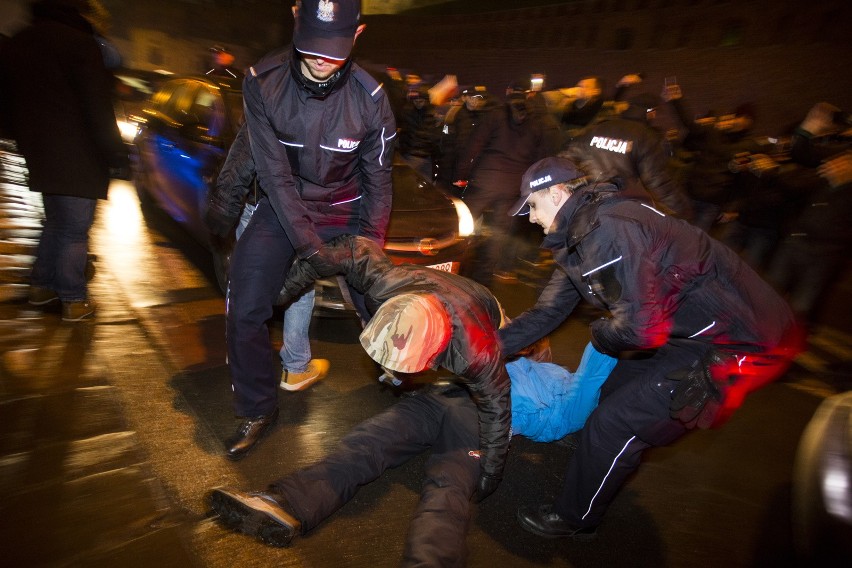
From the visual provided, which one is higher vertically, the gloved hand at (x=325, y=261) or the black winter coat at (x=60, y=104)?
the black winter coat at (x=60, y=104)

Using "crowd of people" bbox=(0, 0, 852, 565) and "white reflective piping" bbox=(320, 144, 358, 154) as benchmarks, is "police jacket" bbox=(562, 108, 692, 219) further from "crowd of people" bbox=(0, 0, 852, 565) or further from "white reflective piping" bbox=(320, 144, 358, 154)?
"white reflective piping" bbox=(320, 144, 358, 154)

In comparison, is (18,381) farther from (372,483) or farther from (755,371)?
(755,371)

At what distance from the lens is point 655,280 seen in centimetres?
225

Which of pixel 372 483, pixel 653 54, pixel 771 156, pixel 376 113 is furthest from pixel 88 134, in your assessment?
pixel 653 54

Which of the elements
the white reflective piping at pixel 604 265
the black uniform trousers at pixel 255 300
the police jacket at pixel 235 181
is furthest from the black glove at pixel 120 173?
the white reflective piping at pixel 604 265

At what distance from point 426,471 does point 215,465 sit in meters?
1.14

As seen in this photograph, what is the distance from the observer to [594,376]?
2.98 meters

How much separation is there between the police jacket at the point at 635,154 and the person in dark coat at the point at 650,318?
2.26 m

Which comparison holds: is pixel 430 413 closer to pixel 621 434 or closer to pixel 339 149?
pixel 621 434

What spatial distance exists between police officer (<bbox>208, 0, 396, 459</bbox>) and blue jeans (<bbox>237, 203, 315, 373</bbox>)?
52cm

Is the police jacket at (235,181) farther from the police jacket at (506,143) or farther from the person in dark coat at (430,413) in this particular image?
the police jacket at (506,143)

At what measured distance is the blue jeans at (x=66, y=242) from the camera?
3924 mm

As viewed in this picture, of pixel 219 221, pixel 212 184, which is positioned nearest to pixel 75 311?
pixel 212 184

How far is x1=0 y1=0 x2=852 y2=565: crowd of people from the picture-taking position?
7.55 feet
